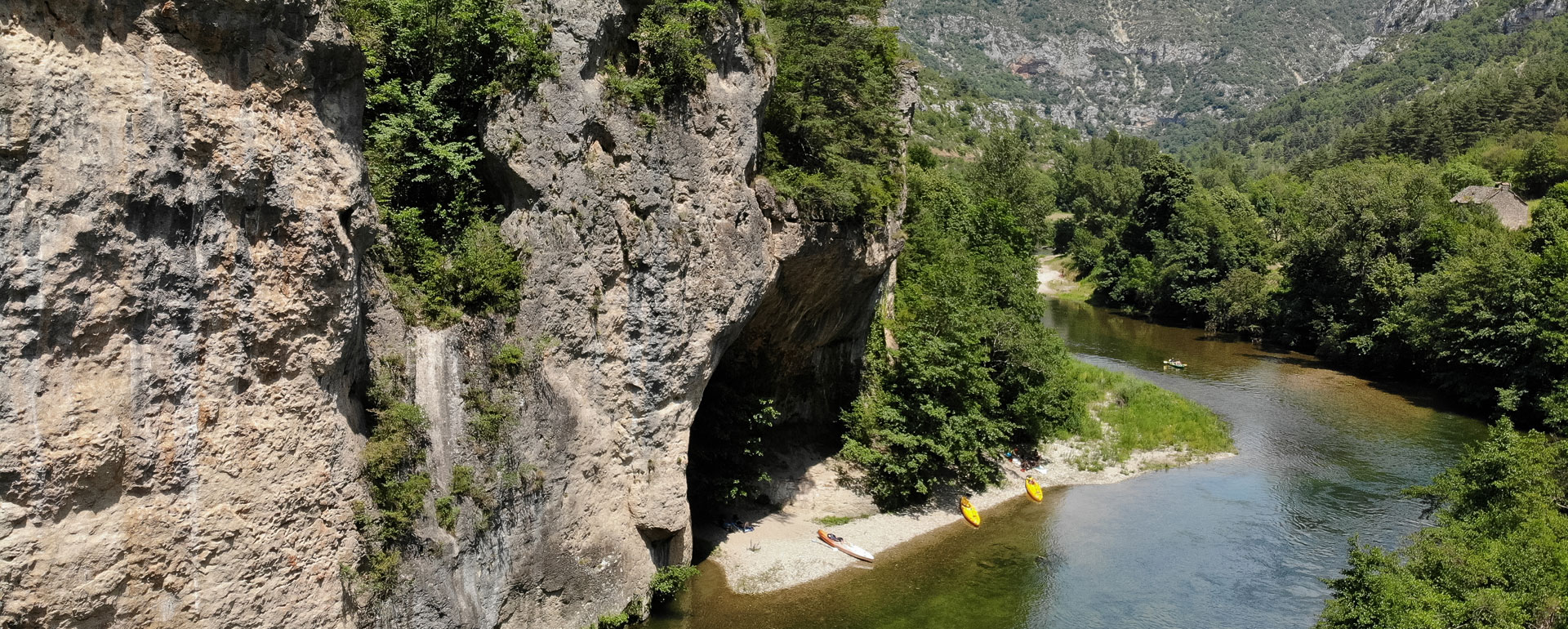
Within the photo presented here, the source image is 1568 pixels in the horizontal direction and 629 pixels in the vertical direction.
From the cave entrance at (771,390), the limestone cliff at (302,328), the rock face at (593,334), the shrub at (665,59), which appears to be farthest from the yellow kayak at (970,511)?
the shrub at (665,59)

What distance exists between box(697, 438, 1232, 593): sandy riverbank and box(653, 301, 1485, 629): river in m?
0.51

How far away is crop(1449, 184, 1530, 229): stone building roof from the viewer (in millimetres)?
55344

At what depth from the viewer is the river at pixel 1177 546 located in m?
20.9

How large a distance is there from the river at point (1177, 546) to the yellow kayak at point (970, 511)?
0.35 meters

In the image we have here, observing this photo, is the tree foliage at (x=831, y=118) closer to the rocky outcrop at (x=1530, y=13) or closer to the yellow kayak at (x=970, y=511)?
the yellow kayak at (x=970, y=511)

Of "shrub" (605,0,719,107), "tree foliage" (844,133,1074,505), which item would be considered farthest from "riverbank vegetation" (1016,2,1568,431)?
"shrub" (605,0,719,107)

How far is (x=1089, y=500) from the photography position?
2875 cm

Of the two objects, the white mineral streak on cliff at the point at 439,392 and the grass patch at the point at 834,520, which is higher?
the white mineral streak on cliff at the point at 439,392

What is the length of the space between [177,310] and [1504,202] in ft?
227

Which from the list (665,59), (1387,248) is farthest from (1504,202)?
(665,59)

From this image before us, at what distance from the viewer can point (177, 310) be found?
37.1ft

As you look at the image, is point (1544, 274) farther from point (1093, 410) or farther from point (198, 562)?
point (198, 562)

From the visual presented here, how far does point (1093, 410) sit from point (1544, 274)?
1944 cm

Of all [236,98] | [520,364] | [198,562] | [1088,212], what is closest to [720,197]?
[520,364]
